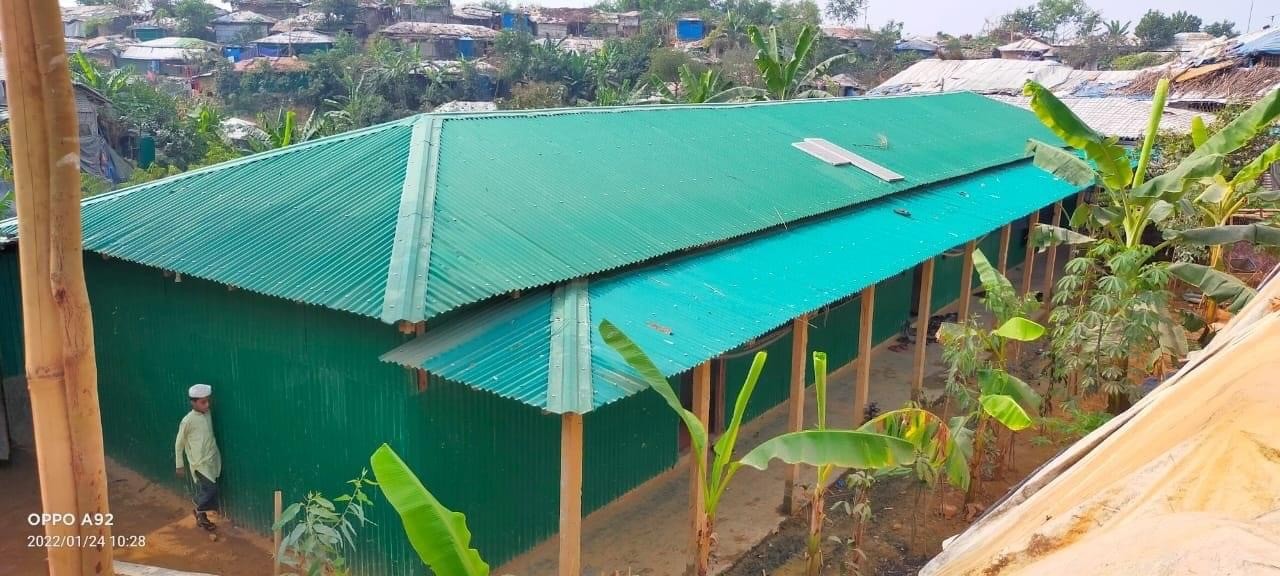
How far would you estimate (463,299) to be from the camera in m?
6.43

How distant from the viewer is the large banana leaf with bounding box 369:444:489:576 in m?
4.75

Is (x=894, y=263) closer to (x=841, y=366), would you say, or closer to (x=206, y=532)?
(x=841, y=366)

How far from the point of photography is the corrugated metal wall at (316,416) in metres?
7.04

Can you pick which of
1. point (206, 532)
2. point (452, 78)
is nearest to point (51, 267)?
point (206, 532)

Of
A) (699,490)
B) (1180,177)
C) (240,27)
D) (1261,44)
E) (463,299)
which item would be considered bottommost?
(699,490)

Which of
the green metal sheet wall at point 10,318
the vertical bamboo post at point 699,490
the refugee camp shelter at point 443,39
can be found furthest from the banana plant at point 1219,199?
the refugee camp shelter at point 443,39

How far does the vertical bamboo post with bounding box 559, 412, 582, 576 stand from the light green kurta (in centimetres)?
381

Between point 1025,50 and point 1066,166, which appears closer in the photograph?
point 1066,166

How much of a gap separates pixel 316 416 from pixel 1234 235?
33.7 ft

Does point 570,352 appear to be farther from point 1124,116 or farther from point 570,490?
point 1124,116

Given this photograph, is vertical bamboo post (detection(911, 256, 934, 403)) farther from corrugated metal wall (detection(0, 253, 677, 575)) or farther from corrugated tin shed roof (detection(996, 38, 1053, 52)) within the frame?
corrugated tin shed roof (detection(996, 38, 1053, 52))

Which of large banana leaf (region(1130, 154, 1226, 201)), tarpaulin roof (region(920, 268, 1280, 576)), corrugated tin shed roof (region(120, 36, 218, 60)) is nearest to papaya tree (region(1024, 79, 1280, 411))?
large banana leaf (region(1130, 154, 1226, 201))

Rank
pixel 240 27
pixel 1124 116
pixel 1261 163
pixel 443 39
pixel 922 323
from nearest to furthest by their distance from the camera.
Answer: pixel 1261 163 < pixel 922 323 < pixel 1124 116 < pixel 443 39 < pixel 240 27

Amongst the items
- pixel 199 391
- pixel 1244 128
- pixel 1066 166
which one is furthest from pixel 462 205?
pixel 1244 128
